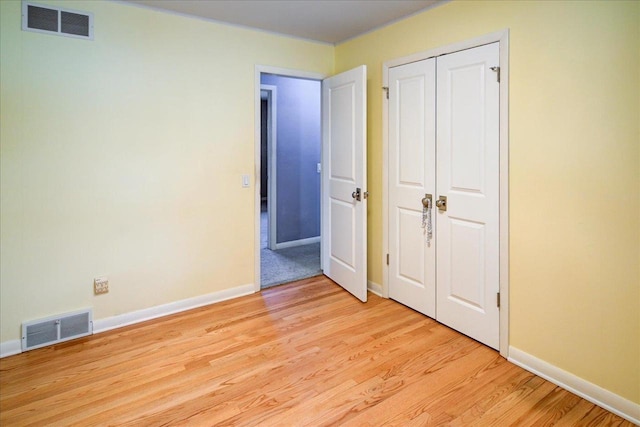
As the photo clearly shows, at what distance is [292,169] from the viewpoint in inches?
197

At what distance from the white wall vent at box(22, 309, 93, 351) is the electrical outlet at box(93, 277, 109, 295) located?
151 millimetres

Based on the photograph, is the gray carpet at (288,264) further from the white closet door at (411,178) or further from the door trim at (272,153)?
the white closet door at (411,178)

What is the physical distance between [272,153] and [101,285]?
8.80ft

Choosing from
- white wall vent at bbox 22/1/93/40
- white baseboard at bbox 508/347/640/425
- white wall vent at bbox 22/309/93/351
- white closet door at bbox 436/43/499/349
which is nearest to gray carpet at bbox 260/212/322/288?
white wall vent at bbox 22/309/93/351

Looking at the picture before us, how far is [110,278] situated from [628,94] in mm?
3430

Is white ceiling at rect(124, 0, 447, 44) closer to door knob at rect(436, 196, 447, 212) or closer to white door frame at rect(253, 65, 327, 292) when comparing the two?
white door frame at rect(253, 65, 327, 292)

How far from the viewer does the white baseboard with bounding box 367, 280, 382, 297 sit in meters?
3.34

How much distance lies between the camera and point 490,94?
2.27 meters

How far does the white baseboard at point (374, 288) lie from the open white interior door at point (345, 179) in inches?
8.5

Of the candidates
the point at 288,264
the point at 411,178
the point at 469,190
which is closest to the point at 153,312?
the point at 288,264

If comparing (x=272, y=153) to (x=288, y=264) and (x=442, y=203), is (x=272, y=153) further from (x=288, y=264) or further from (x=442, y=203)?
(x=442, y=203)

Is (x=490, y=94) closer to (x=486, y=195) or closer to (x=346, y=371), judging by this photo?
(x=486, y=195)

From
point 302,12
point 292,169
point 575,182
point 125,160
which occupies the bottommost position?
→ point 575,182

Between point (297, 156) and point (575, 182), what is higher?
point (297, 156)
